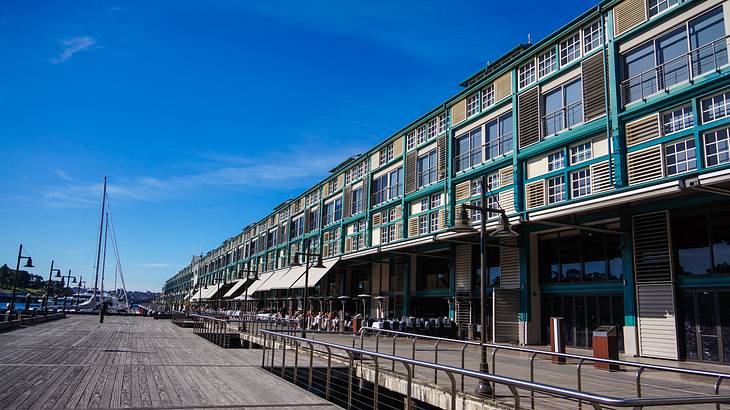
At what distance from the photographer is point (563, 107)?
22.0 metres

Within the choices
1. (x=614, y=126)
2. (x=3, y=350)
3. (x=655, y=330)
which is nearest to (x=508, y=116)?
(x=614, y=126)

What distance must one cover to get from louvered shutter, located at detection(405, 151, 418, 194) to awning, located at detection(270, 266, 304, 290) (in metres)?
15.1

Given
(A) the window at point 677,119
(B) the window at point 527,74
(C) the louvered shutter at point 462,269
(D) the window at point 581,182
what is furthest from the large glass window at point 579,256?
(B) the window at point 527,74

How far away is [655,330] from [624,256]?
107 inches

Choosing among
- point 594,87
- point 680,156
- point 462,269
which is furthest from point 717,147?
point 462,269


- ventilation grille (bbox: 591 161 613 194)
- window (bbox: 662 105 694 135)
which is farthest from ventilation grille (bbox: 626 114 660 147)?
ventilation grille (bbox: 591 161 613 194)

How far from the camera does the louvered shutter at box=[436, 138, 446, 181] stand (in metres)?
29.6

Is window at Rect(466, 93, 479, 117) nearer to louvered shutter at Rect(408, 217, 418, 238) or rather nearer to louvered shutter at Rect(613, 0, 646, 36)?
louvered shutter at Rect(408, 217, 418, 238)

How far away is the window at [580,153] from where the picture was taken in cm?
2053

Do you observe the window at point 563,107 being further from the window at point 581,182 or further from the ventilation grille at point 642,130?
the ventilation grille at point 642,130

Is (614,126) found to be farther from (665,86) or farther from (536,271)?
(536,271)

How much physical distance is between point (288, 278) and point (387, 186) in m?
14.9

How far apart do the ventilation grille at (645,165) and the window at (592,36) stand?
5044 mm

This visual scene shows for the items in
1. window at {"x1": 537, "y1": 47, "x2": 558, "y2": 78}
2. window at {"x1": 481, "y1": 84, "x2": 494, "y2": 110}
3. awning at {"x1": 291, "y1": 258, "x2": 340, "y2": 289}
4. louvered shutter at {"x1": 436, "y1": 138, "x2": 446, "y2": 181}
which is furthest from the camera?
awning at {"x1": 291, "y1": 258, "x2": 340, "y2": 289}
